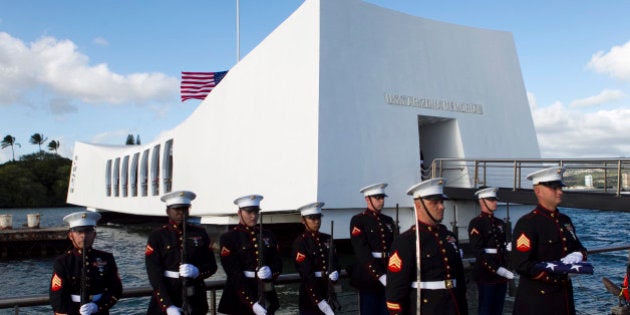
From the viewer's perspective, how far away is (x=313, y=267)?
15.8 ft

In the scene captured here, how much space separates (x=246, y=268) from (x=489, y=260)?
285 centimetres

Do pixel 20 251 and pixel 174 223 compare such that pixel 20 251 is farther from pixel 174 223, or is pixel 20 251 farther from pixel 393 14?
pixel 174 223

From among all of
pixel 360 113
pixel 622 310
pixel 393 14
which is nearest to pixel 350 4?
pixel 393 14

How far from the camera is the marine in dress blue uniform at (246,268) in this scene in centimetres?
446

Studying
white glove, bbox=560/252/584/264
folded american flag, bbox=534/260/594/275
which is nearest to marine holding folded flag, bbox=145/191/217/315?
folded american flag, bbox=534/260/594/275

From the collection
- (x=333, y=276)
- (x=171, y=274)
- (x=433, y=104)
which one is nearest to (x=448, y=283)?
(x=333, y=276)

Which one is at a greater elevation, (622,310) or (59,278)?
(59,278)

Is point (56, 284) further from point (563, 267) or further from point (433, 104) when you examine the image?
point (433, 104)

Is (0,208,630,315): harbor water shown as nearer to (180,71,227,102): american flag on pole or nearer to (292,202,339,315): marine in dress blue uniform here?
(292,202,339,315): marine in dress blue uniform

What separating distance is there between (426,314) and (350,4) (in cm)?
1193

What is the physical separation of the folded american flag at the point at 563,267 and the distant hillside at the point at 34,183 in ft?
296

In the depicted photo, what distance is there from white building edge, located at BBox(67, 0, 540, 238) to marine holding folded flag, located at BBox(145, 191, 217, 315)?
8.52m

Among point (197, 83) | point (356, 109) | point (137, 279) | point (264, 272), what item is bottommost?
point (137, 279)

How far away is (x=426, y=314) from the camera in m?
3.34
